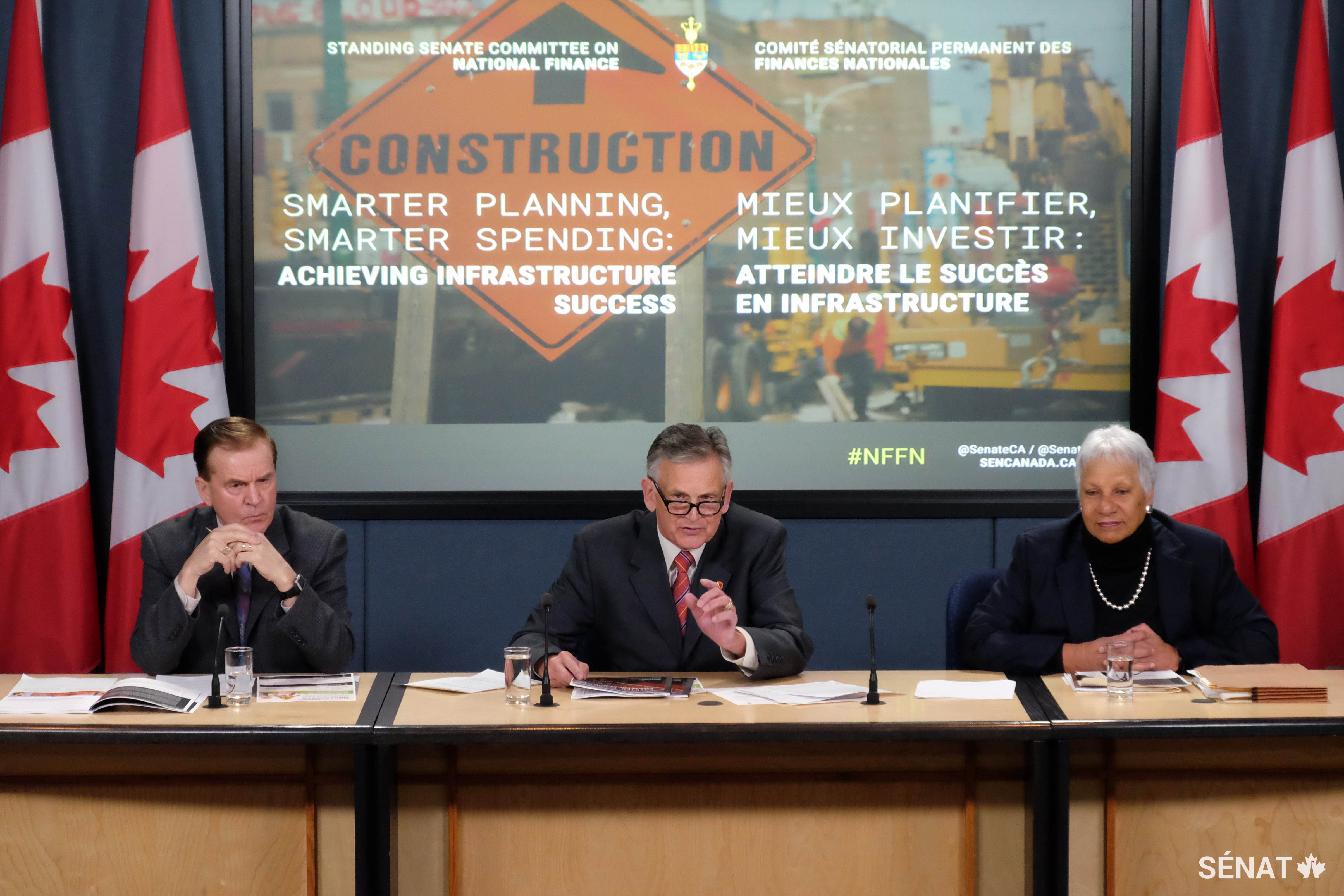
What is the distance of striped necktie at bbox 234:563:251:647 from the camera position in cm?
277

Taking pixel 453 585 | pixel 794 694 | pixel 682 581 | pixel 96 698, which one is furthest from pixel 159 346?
pixel 794 694

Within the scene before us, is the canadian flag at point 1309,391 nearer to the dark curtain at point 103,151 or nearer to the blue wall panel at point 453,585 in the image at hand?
the blue wall panel at point 453,585

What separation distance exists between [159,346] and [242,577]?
50.2 inches

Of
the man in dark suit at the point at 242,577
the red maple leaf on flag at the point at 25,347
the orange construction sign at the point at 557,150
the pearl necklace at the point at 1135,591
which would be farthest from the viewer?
the orange construction sign at the point at 557,150

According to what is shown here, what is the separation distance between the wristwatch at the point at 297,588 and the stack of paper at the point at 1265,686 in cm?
197

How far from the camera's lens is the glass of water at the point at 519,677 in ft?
7.86

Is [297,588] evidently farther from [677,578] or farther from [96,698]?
[677,578]

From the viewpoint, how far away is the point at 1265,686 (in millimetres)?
2363

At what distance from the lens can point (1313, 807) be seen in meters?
2.32

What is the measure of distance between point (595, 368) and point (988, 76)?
1637mm

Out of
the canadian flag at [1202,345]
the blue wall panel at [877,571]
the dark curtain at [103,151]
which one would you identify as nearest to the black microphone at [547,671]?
the blue wall panel at [877,571]

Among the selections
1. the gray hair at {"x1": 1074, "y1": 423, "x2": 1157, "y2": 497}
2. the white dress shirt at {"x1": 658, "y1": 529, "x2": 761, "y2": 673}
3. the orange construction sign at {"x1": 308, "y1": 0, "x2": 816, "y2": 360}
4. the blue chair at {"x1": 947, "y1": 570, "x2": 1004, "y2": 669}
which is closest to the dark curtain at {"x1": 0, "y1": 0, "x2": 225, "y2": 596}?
the orange construction sign at {"x1": 308, "y1": 0, "x2": 816, "y2": 360}

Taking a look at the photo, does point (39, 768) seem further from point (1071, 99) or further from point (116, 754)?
point (1071, 99)

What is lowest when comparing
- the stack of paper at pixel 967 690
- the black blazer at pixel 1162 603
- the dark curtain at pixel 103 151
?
the stack of paper at pixel 967 690
